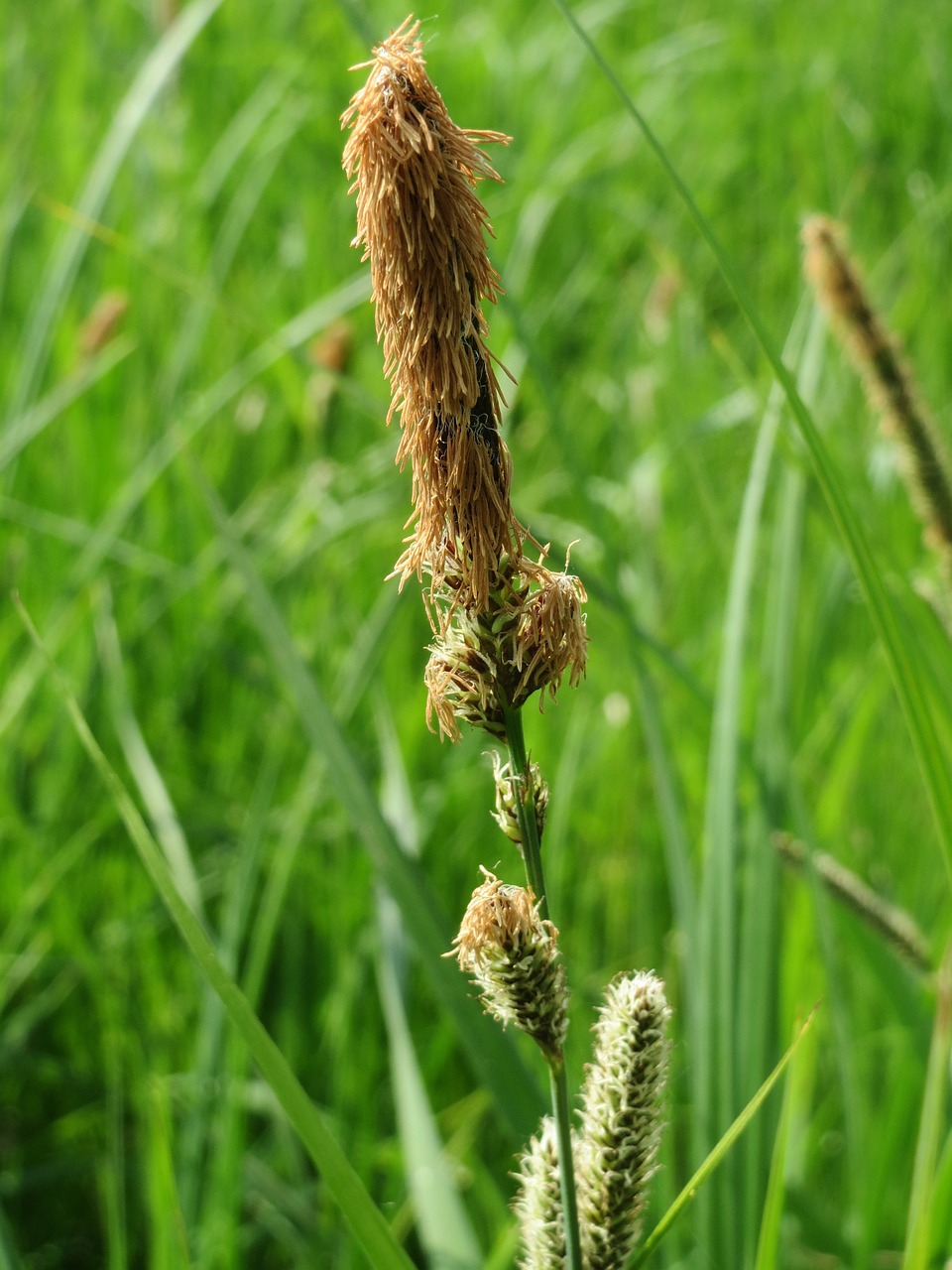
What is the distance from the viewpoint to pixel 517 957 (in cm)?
63

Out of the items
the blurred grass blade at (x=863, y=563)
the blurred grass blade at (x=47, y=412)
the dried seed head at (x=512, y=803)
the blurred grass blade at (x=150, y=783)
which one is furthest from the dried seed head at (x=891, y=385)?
the blurred grass blade at (x=47, y=412)

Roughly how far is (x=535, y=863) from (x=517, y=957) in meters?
0.05

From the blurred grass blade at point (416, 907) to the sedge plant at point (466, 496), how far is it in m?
0.46

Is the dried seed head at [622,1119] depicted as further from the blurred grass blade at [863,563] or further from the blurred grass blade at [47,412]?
the blurred grass blade at [47,412]

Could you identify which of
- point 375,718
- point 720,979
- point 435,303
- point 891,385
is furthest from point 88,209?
point 435,303

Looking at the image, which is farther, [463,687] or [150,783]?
[150,783]

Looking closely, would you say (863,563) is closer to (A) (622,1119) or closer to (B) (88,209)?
(A) (622,1119)

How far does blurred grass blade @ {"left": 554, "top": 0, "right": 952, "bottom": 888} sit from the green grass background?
0.18m

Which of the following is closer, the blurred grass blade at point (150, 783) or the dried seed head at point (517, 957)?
the dried seed head at point (517, 957)

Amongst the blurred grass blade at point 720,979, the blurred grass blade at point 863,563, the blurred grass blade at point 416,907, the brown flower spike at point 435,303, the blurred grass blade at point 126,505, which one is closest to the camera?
the brown flower spike at point 435,303

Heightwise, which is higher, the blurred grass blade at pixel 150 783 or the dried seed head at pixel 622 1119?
the blurred grass blade at pixel 150 783

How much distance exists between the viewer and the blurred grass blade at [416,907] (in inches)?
44.9

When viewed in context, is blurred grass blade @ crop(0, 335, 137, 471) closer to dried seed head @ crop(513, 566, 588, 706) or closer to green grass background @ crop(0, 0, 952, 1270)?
green grass background @ crop(0, 0, 952, 1270)

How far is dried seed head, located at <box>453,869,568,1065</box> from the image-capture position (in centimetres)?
63
